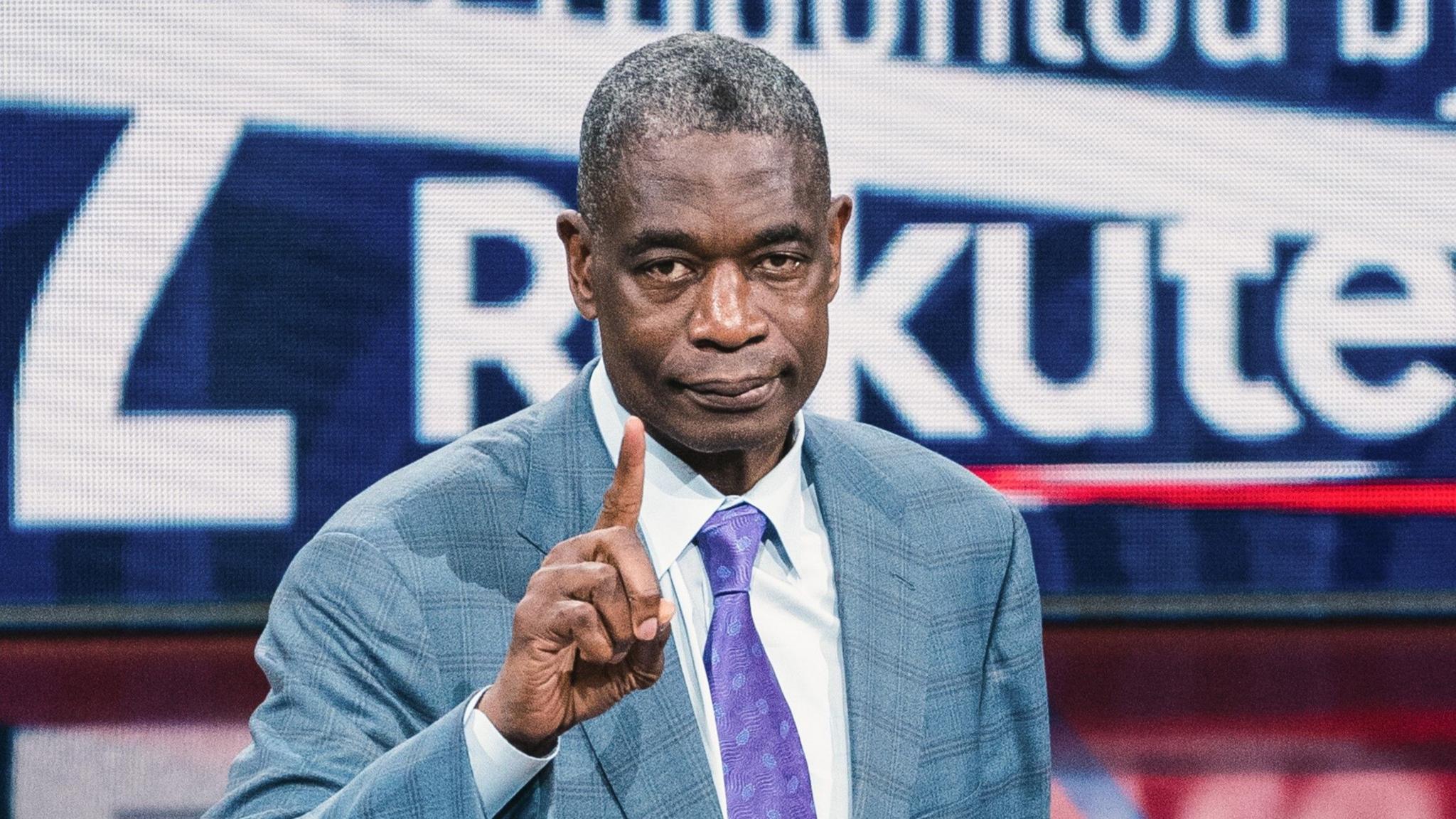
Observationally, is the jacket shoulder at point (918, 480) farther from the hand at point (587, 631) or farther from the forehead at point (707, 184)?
the hand at point (587, 631)

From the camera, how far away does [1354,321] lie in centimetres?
332

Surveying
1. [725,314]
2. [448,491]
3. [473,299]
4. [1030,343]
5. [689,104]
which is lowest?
[1030,343]

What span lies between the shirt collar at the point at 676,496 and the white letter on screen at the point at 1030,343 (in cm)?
191

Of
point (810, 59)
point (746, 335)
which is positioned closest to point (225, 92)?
point (810, 59)

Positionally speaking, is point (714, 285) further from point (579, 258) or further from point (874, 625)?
point (874, 625)

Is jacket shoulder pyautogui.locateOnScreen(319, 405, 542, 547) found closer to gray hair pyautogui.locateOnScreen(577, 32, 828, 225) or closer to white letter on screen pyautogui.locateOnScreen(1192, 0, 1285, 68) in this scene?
gray hair pyautogui.locateOnScreen(577, 32, 828, 225)

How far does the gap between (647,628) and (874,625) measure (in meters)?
0.37

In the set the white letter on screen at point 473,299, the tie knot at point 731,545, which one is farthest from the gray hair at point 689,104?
the white letter on screen at point 473,299

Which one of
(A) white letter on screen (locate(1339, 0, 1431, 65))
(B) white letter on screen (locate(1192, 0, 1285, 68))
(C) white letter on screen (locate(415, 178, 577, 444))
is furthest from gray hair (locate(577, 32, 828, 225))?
(A) white letter on screen (locate(1339, 0, 1431, 65))

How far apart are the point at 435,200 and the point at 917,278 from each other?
0.90 metres

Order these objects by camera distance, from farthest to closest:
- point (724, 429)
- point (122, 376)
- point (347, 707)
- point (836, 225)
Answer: point (122, 376) < point (836, 225) < point (724, 429) < point (347, 707)

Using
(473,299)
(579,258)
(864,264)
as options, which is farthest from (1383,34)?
(579,258)

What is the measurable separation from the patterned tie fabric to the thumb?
0.24 metres

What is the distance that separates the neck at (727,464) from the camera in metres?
1.40
